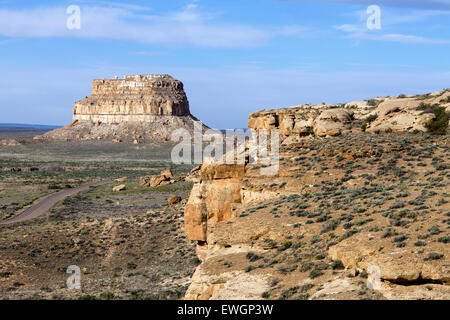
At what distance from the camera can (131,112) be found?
16825 centimetres

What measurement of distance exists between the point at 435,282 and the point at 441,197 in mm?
6984

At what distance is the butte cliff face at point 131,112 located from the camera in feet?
541

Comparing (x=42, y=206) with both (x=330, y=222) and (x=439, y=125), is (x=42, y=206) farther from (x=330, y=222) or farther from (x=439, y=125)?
(x=330, y=222)

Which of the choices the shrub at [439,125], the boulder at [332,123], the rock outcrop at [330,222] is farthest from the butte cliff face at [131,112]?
the rock outcrop at [330,222]

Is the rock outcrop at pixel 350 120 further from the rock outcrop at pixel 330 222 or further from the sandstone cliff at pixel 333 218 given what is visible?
the rock outcrop at pixel 330 222

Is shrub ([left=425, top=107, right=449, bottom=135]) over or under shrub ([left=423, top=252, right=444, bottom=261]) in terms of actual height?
over

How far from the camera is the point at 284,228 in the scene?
18938 millimetres

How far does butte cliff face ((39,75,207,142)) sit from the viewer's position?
165 meters

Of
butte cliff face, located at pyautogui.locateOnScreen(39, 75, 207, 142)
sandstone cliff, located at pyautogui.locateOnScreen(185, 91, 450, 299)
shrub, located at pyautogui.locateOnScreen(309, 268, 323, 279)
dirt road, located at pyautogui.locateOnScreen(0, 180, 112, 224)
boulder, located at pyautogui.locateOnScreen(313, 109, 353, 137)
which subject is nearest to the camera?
sandstone cliff, located at pyautogui.locateOnScreen(185, 91, 450, 299)

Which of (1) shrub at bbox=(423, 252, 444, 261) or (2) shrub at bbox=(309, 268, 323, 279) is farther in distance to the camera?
(2) shrub at bbox=(309, 268, 323, 279)

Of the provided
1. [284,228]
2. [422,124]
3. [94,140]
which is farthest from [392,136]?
[94,140]

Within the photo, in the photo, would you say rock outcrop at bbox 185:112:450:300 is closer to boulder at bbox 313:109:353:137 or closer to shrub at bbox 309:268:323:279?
shrub at bbox 309:268:323:279

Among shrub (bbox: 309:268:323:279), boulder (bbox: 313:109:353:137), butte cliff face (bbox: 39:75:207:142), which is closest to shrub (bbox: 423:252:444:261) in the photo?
shrub (bbox: 309:268:323:279)

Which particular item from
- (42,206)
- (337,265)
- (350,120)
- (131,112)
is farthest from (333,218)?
(131,112)
